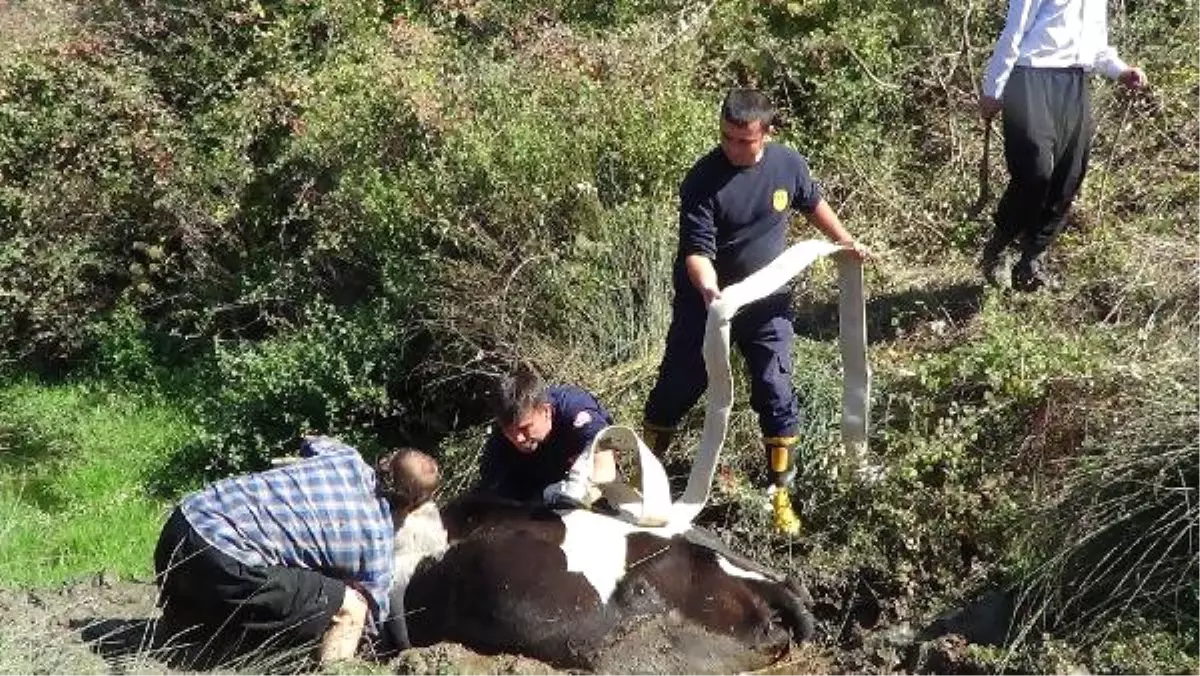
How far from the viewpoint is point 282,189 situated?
1040cm

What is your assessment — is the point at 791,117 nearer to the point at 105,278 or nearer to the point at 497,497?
the point at 497,497

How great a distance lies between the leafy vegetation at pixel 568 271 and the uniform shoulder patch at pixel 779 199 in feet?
3.64

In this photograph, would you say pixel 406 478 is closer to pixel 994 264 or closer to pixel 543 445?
pixel 543 445

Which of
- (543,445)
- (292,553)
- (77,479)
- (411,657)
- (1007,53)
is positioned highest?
(1007,53)

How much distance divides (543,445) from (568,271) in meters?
2.08

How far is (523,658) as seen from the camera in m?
5.59

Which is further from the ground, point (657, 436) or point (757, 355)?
point (757, 355)

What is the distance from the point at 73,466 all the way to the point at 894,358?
16.5 feet

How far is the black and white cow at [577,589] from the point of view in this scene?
5656 mm

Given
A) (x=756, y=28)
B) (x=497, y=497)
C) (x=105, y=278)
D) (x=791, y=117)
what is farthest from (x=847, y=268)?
(x=105, y=278)

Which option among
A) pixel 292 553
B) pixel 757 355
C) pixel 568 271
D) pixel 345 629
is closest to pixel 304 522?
pixel 292 553

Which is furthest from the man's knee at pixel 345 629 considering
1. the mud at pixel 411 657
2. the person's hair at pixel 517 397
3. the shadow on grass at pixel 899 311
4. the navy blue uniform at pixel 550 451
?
the shadow on grass at pixel 899 311

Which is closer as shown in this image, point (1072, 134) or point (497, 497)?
point (497, 497)

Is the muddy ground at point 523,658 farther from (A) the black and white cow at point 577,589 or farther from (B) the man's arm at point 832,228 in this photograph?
(B) the man's arm at point 832,228
